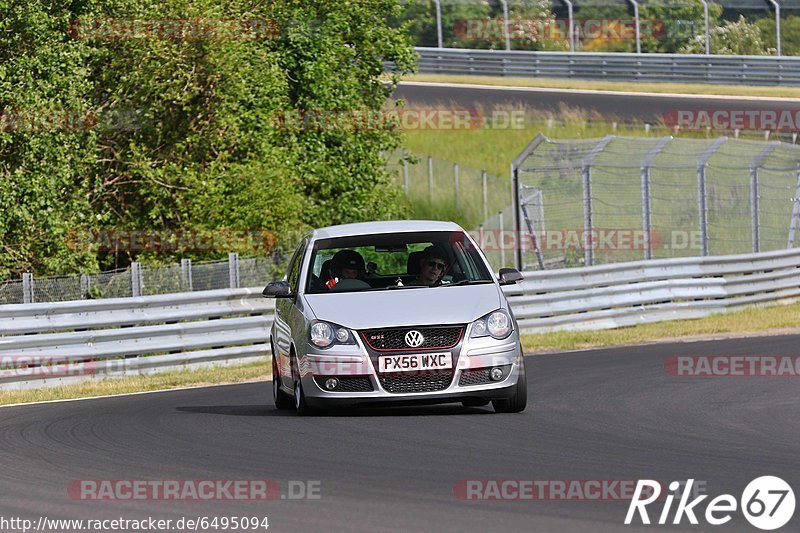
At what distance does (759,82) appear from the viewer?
152ft

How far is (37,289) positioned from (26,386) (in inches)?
122

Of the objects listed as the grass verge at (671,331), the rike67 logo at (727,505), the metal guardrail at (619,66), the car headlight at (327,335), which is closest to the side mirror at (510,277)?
the car headlight at (327,335)

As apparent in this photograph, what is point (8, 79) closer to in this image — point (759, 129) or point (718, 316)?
point (718, 316)

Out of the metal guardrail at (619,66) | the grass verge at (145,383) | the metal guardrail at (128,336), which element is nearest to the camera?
the grass verge at (145,383)

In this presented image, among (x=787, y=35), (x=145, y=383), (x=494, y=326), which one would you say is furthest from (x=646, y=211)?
(x=787, y=35)

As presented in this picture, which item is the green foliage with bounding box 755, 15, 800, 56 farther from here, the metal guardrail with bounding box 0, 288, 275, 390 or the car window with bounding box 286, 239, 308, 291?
the car window with bounding box 286, 239, 308, 291

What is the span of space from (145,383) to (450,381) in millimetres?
6846

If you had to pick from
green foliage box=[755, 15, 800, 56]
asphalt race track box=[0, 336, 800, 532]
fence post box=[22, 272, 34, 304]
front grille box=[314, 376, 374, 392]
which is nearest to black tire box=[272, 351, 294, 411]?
asphalt race track box=[0, 336, 800, 532]

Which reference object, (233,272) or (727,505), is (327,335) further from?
(233,272)

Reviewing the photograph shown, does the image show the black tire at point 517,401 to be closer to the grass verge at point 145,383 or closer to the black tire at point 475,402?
the black tire at point 475,402

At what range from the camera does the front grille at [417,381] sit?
11031mm

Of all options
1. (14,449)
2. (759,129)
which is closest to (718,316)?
(14,449)

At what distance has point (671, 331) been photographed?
71.9ft

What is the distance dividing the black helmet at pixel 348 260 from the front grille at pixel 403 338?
120cm
